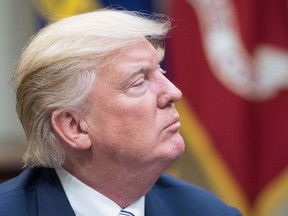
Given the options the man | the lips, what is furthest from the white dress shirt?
the lips

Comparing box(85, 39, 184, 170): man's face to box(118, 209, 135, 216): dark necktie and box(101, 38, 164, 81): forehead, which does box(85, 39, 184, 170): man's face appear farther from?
box(118, 209, 135, 216): dark necktie

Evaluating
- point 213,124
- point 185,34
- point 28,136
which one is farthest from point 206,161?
point 28,136

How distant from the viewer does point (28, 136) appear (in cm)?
159

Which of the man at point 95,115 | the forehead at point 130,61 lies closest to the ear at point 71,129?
the man at point 95,115

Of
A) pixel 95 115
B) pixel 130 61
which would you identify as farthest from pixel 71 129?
pixel 130 61

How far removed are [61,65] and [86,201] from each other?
260 millimetres

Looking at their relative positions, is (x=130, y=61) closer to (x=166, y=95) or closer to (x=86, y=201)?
(x=166, y=95)

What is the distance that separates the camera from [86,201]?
1.56 meters

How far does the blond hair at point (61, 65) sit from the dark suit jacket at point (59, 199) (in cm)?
5

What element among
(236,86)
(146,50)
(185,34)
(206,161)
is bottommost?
(206,161)

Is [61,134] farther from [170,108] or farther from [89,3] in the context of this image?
[89,3]

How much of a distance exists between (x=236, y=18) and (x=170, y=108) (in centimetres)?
111

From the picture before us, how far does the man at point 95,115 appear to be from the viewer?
1.50 metres

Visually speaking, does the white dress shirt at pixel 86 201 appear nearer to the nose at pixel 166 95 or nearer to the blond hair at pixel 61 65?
the blond hair at pixel 61 65
